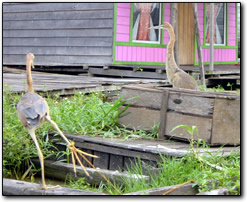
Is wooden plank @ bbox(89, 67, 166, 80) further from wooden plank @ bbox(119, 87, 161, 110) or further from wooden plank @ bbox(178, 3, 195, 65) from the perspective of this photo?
wooden plank @ bbox(119, 87, 161, 110)

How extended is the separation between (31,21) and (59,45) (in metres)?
1.34

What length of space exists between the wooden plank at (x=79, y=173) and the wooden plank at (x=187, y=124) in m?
0.94

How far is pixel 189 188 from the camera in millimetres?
3990

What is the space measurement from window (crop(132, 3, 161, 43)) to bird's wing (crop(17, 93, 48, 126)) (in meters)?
9.45

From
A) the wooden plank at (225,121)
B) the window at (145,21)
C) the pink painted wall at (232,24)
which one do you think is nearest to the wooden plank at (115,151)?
the wooden plank at (225,121)

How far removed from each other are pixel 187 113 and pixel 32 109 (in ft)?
6.50

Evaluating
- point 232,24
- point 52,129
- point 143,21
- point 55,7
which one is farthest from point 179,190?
point 232,24

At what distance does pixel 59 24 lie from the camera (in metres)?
14.0

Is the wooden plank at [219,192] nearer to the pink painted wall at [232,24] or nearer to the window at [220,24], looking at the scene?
the window at [220,24]

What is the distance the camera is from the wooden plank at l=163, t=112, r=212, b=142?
513 cm

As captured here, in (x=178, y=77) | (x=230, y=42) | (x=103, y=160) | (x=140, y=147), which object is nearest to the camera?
(x=140, y=147)

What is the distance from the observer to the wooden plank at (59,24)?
1310cm

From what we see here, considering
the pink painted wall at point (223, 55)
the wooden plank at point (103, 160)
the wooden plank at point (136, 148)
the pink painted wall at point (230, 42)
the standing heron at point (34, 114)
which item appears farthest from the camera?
the pink painted wall at point (230, 42)

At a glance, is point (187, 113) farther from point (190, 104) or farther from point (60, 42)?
point (60, 42)
